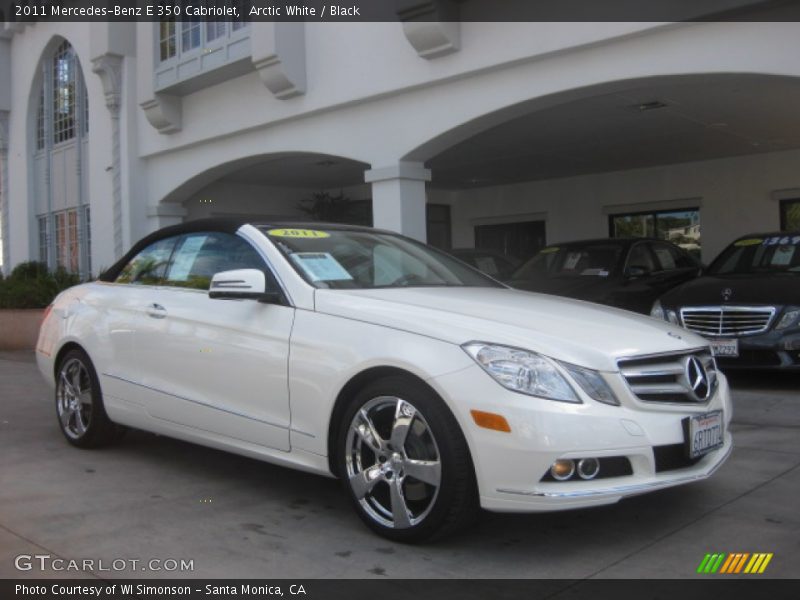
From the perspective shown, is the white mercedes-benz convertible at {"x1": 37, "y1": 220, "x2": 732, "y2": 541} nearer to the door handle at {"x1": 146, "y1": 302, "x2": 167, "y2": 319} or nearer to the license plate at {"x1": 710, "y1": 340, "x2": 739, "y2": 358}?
the door handle at {"x1": 146, "y1": 302, "x2": 167, "y2": 319}

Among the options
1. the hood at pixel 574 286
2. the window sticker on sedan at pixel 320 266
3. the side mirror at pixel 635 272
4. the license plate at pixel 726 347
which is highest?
the window sticker on sedan at pixel 320 266

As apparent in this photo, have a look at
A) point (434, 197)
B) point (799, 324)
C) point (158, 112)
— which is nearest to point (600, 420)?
point (799, 324)

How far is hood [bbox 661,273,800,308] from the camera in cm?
737

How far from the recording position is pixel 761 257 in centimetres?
857

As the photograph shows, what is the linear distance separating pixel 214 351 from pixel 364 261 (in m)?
0.98

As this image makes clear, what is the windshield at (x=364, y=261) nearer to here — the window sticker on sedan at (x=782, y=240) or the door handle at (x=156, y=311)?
the door handle at (x=156, y=311)

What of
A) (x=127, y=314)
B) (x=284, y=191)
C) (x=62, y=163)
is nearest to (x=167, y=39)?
(x=284, y=191)

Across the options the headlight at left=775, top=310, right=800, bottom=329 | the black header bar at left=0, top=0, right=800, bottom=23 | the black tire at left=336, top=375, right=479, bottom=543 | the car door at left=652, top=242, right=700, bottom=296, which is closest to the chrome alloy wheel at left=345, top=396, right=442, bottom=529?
the black tire at left=336, top=375, right=479, bottom=543

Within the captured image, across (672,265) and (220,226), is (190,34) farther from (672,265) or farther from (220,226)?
(220,226)

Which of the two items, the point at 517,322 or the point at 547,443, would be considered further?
the point at 517,322

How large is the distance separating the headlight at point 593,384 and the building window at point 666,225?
41.9ft

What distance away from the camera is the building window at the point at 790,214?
573 inches

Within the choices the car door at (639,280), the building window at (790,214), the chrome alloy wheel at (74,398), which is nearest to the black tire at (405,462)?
the chrome alloy wheel at (74,398)

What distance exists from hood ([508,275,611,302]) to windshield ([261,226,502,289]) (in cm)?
407
